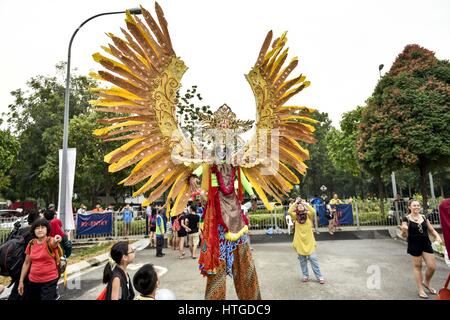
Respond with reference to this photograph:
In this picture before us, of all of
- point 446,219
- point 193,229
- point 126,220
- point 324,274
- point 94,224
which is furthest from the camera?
point 126,220

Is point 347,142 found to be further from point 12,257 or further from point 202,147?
point 12,257

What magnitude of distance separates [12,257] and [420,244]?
5741 millimetres

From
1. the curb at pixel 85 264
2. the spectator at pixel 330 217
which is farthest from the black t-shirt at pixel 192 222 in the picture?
the spectator at pixel 330 217

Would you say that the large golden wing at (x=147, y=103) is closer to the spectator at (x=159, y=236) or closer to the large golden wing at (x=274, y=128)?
the large golden wing at (x=274, y=128)

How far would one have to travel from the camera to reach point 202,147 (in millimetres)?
3375

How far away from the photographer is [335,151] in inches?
922

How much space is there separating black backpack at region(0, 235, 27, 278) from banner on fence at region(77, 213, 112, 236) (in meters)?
9.23

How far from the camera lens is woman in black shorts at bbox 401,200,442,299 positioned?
4.72 m

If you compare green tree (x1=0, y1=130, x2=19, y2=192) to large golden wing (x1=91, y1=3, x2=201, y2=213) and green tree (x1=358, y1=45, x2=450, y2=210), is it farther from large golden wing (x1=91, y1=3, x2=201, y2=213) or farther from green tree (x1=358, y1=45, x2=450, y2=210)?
green tree (x1=358, y1=45, x2=450, y2=210)

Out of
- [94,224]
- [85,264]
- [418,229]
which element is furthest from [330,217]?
[94,224]

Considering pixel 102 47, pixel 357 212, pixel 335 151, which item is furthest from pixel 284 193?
pixel 335 151

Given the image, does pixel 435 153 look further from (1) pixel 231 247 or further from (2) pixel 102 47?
(2) pixel 102 47

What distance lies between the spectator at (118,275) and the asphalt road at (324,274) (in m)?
2.31

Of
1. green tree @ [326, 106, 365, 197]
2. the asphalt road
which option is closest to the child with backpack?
the asphalt road
